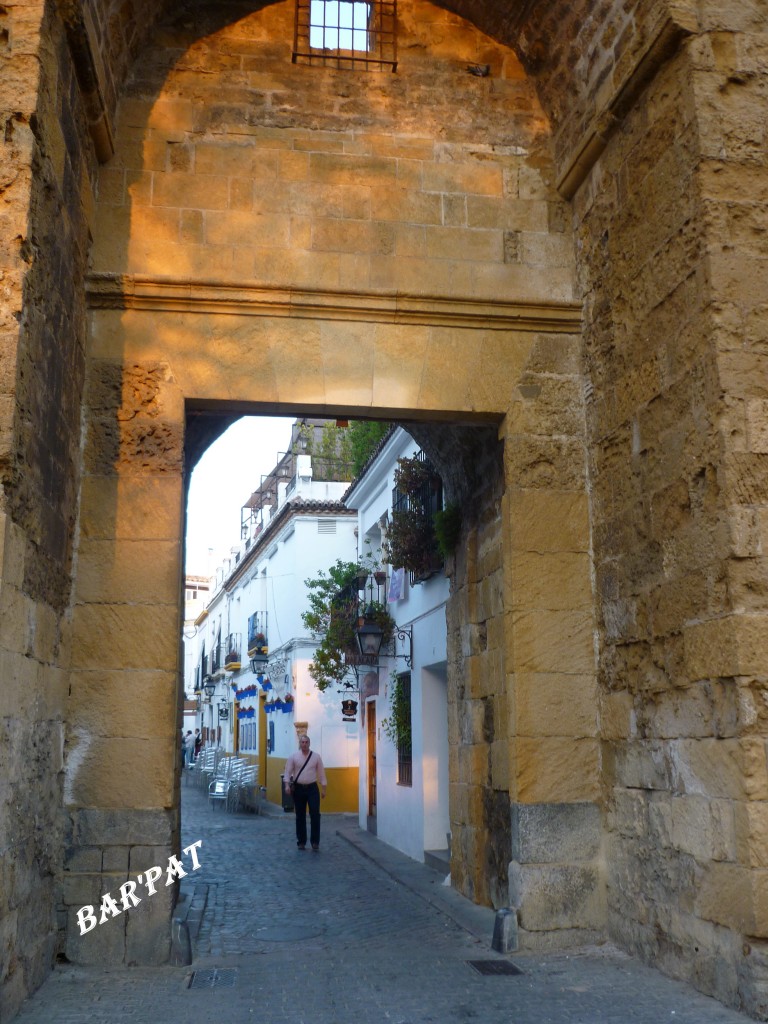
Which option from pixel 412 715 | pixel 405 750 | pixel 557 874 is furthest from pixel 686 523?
pixel 405 750

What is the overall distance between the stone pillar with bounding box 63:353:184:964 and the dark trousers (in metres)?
5.34

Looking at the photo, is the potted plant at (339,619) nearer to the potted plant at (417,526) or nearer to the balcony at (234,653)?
the potted plant at (417,526)

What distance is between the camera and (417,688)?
9750 millimetres

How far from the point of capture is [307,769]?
1059 cm

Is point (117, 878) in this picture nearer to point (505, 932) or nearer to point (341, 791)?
point (505, 932)

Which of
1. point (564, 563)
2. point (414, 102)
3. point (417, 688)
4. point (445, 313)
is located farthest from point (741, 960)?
point (417, 688)

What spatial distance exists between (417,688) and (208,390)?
5066mm

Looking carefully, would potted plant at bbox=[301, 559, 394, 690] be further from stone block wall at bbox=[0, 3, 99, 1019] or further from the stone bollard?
stone block wall at bbox=[0, 3, 99, 1019]

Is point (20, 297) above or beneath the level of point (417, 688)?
above

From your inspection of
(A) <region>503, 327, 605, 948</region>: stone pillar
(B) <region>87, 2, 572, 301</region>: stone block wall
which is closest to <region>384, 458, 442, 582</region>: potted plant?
(A) <region>503, 327, 605, 948</region>: stone pillar

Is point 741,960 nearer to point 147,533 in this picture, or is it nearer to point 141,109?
point 147,533

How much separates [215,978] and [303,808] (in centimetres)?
624

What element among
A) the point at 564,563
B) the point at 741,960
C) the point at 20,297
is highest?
the point at 20,297

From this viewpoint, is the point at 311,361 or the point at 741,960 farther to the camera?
the point at 311,361
